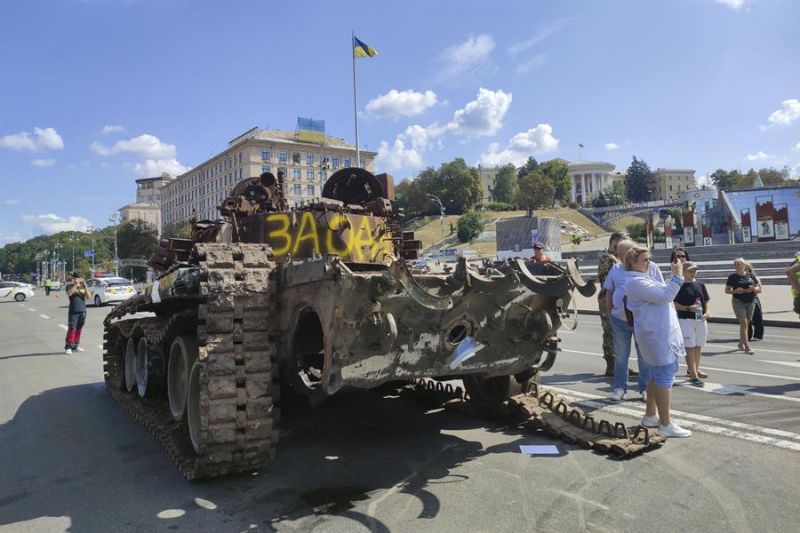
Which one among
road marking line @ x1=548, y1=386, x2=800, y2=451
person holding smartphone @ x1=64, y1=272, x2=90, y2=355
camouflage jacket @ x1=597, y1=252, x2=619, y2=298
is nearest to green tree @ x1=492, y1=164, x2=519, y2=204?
person holding smartphone @ x1=64, y1=272, x2=90, y2=355

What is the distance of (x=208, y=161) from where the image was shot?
318 ft

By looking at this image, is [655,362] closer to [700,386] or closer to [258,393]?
[700,386]

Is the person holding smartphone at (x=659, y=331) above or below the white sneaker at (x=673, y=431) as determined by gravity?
above

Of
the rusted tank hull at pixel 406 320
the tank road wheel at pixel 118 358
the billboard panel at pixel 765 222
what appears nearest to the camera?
the rusted tank hull at pixel 406 320

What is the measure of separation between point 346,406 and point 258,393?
2595 mm

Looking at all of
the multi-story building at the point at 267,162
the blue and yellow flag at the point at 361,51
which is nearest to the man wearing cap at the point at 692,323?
the blue and yellow flag at the point at 361,51

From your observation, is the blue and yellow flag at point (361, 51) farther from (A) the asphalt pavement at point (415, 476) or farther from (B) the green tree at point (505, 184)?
(B) the green tree at point (505, 184)

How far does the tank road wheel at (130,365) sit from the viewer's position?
7.23 m

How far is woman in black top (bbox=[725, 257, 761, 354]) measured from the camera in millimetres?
9656

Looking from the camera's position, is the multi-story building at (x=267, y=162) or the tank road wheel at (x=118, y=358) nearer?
the tank road wheel at (x=118, y=358)

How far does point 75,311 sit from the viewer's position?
11766 millimetres

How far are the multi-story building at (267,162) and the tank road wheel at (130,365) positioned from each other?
67.1m

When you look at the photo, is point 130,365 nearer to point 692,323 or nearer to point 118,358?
point 118,358

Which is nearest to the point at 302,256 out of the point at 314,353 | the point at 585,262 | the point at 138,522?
the point at 314,353
